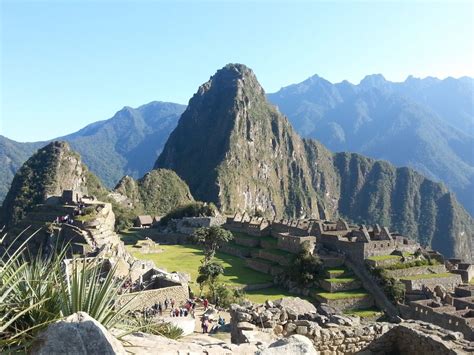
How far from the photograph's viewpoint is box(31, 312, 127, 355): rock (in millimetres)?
4004

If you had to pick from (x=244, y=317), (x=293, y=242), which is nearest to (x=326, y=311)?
(x=244, y=317)

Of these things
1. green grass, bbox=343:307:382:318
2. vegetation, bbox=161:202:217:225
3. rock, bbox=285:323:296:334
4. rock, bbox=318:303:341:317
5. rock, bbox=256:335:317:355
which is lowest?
green grass, bbox=343:307:382:318

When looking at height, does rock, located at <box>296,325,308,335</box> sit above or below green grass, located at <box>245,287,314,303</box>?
above

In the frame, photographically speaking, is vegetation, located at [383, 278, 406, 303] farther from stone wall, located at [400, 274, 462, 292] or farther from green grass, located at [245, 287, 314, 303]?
green grass, located at [245, 287, 314, 303]

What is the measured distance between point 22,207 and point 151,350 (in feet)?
302

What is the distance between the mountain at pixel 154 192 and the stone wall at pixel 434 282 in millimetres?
79103

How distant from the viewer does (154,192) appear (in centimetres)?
12256

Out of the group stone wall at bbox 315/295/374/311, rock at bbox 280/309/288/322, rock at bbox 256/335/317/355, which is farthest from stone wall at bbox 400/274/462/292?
rock at bbox 256/335/317/355

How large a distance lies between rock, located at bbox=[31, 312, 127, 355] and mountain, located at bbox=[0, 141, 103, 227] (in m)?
89.5

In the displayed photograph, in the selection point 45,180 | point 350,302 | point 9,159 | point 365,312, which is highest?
point 9,159

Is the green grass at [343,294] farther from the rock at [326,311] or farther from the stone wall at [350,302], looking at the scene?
the rock at [326,311]

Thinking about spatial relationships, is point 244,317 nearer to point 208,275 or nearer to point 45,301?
point 45,301

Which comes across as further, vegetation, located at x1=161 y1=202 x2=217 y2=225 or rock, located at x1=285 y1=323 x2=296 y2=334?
vegetation, located at x1=161 y1=202 x2=217 y2=225

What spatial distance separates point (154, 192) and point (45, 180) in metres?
32.5
